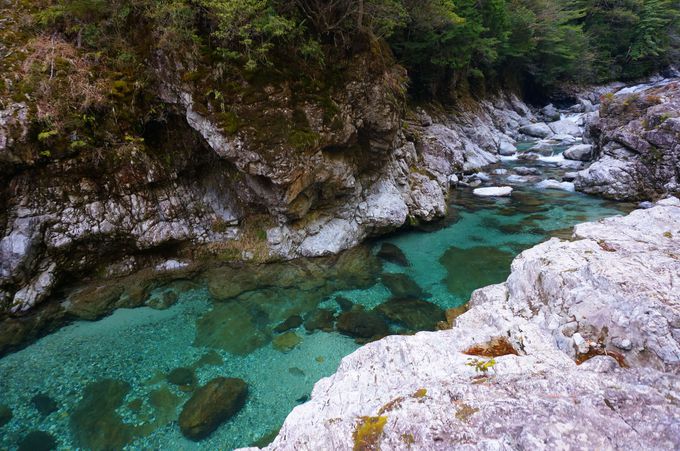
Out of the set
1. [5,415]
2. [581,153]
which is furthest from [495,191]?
[5,415]

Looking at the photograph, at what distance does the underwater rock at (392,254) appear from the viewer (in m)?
9.90

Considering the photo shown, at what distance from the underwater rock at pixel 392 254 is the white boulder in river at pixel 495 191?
6873 mm

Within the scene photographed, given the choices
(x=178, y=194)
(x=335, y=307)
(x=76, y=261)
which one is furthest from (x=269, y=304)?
(x=76, y=261)

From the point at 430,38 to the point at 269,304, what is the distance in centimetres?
1654

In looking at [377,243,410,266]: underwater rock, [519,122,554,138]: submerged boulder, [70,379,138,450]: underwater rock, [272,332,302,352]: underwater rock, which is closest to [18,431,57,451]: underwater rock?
[70,379,138,450]: underwater rock

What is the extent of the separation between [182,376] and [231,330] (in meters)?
1.35

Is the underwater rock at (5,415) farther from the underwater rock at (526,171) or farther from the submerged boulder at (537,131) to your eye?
the submerged boulder at (537,131)

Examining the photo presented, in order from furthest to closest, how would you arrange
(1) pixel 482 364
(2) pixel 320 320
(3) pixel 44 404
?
(2) pixel 320 320
(3) pixel 44 404
(1) pixel 482 364

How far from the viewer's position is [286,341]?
6910 mm

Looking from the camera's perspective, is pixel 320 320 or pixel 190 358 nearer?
pixel 190 358

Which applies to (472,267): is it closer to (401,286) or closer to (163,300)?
(401,286)

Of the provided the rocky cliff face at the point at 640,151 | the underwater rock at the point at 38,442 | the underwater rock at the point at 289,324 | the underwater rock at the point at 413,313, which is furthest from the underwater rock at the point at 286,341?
the rocky cliff face at the point at 640,151

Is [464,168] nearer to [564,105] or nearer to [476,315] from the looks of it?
[476,315]

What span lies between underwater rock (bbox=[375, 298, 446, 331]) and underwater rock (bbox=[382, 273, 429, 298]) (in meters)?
0.26
